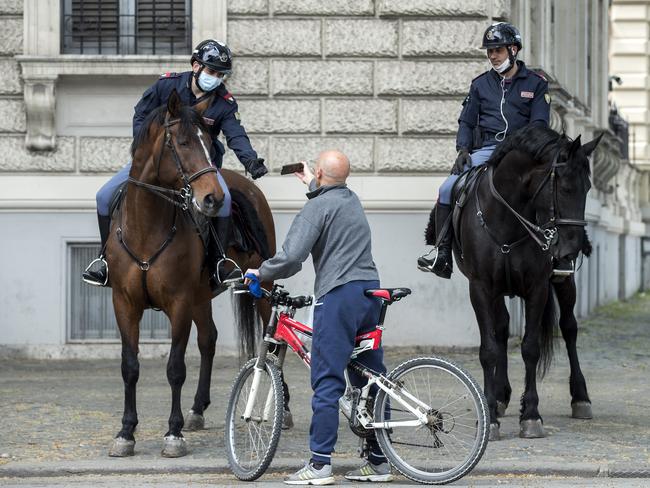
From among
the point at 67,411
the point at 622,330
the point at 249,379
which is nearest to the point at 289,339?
the point at 249,379

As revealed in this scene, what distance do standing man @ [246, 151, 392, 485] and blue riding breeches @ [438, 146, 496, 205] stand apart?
8.81 ft

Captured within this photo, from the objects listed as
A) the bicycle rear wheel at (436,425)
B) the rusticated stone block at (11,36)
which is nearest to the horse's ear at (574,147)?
the bicycle rear wheel at (436,425)

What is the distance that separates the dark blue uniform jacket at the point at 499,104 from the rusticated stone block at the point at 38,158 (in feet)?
Result: 18.8

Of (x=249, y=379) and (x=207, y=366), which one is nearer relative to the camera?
(x=249, y=379)

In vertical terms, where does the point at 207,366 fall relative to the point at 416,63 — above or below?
below

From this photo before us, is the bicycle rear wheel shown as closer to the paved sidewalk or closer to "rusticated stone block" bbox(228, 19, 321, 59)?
the paved sidewalk

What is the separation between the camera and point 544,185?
10.3 metres

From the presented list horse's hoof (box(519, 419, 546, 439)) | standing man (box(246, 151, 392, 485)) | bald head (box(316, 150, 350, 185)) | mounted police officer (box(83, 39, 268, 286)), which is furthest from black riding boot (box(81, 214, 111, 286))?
horse's hoof (box(519, 419, 546, 439))

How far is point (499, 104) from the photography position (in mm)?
11336

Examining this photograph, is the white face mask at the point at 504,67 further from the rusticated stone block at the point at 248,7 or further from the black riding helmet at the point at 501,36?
the rusticated stone block at the point at 248,7

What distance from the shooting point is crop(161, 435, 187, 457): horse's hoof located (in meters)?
9.54

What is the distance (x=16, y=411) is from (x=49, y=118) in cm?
480

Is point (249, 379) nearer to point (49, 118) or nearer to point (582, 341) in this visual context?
point (49, 118)

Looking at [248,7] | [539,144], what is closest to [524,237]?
[539,144]
